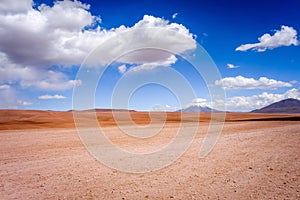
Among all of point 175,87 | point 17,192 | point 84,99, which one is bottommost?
point 17,192

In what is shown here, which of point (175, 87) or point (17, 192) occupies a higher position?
point (175, 87)

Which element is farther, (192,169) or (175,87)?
(175,87)

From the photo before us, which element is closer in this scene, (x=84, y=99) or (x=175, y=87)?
(x=84, y=99)

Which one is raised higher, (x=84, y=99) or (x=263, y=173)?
(x=84, y=99)

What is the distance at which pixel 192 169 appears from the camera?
9297mm

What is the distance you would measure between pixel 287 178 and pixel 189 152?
548 cm

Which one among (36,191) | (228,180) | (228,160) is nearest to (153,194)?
(228,180)

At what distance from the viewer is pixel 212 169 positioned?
9.17 meters

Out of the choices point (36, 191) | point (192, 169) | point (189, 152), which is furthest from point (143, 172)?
point (189, 152)

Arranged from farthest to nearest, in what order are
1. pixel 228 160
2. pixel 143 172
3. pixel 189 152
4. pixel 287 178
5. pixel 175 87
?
pixel 175 87 → pixel 189 152 → pixel 228 160 → pixel 143 172 → pixel 287 178

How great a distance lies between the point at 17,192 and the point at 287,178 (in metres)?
7.17

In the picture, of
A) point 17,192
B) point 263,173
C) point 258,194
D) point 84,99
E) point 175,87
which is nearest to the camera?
point 258,194

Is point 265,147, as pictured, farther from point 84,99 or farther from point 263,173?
point 84,99

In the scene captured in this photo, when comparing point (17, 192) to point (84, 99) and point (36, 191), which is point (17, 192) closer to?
point (36, 191)
